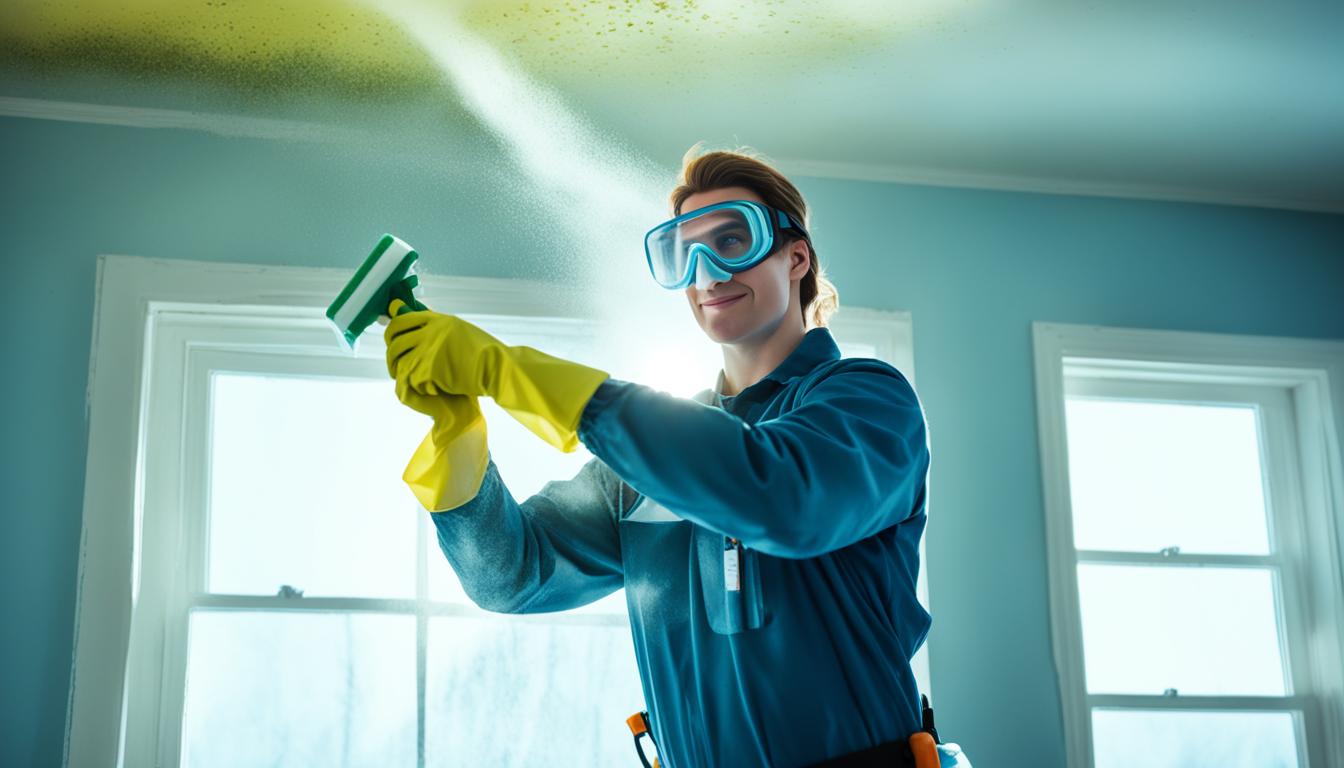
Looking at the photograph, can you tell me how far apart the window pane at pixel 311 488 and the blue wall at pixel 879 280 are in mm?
297

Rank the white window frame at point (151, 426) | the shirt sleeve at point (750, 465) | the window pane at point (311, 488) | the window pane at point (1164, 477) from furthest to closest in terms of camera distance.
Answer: the window pane at point (1164, 477) → the window pane at point (311, 488) → the white window frame at point (151, 426) → the shirt sleeve at point (750, 465)

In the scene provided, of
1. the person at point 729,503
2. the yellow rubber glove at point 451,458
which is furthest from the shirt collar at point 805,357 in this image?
the yellow rubber glove at point 451,458

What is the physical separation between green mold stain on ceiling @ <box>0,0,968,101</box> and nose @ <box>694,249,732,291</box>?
1043 millimetres

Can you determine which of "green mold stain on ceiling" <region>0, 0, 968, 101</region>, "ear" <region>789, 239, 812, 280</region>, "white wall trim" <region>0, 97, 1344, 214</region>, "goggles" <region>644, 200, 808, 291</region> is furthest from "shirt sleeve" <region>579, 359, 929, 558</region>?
"white wall trim" <region>0, 97, 1344, 214</region>

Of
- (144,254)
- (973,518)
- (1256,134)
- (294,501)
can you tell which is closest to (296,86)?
(144,254)

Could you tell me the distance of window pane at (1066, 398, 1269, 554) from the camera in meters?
3.46

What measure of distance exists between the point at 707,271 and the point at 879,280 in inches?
61.3

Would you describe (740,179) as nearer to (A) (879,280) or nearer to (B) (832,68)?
(B) (832,68)

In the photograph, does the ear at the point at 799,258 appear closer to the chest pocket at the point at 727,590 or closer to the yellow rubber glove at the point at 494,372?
the chest pocket at the point at 727,590

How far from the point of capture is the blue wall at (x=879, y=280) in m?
2.76

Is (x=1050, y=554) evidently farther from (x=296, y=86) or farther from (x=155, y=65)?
(x=155, y=65)

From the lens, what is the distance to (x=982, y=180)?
346 cm

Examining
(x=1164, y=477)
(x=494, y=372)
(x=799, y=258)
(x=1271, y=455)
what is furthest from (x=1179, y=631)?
(x=494, y=372)

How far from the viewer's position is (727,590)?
162 centimetres
